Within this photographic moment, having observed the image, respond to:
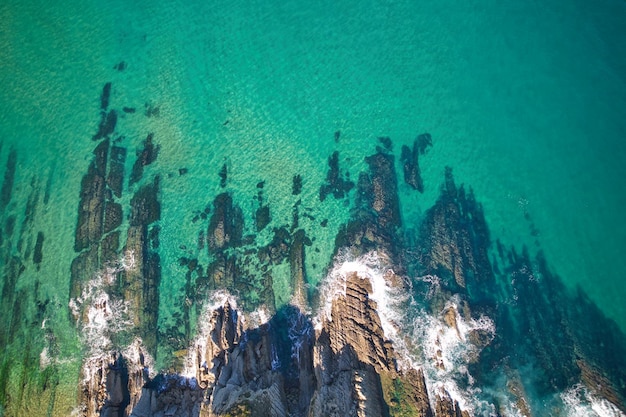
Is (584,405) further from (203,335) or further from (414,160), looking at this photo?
(203,335)

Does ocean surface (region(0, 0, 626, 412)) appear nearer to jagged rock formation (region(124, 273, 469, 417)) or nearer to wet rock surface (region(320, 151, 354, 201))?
wet rock surface (region(320, 151, 354, 201))

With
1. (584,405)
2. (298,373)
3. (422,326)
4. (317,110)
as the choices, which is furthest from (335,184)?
(584,405)

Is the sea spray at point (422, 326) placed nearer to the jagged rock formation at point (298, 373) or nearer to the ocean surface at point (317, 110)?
the jagged rock formation at point (298, 373)

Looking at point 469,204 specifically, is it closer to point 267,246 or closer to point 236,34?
point 267,246

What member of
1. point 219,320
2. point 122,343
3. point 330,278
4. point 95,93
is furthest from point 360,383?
point 95,93

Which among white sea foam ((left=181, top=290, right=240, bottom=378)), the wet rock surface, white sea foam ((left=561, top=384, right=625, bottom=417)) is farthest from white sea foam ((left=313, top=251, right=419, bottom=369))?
white sea foam ((left=561, top=384, right=625, bottom=417))
